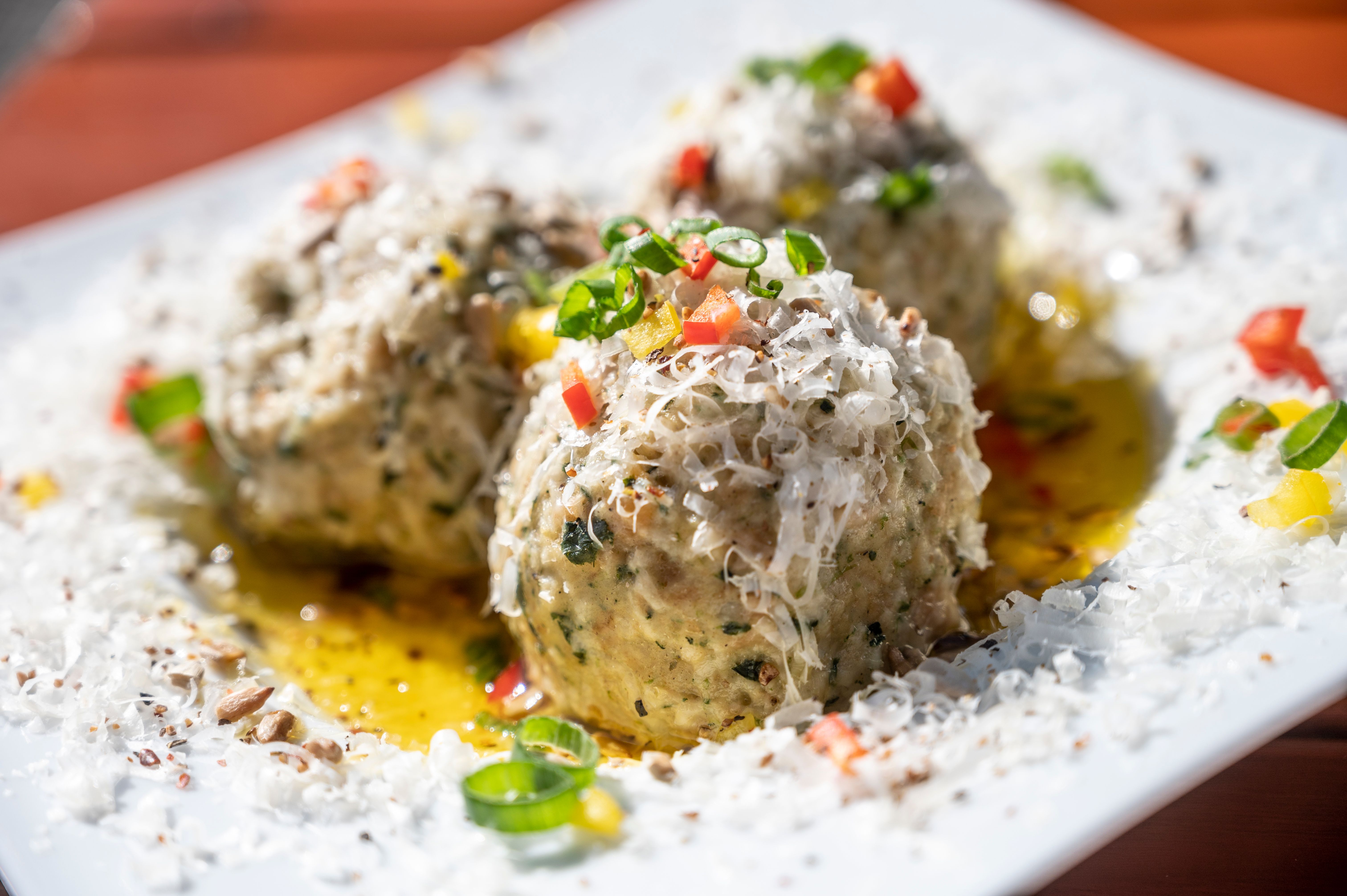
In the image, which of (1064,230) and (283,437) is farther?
(1064,230)

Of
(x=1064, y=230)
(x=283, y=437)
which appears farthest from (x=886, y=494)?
(x=1064, y=230)

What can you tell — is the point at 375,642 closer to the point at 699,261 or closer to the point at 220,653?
the point at 220,653

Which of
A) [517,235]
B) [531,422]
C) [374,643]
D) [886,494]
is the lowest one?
[374,643]

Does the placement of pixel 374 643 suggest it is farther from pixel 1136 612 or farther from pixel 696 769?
pixel 1136 612

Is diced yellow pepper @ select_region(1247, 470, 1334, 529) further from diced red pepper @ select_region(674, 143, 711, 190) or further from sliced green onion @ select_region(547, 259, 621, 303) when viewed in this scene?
diced red pepper @ select_region(674, 143, 711, 190)

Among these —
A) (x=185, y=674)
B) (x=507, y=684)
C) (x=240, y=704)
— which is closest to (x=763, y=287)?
(x=507, y=684)

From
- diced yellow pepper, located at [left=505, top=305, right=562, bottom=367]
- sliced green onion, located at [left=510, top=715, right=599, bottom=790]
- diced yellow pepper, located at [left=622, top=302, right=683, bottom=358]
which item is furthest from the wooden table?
sliced green onion, located at [left=510, top=715, right=599, bottom=790]
